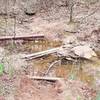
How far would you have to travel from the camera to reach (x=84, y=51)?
20.9 feet

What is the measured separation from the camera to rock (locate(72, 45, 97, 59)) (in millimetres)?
6289

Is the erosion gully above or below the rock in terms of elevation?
below

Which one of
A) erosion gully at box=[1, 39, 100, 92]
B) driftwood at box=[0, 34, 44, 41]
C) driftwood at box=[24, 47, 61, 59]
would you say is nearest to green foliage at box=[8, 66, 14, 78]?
erosion gully at box=[1, 39, 100, 92]

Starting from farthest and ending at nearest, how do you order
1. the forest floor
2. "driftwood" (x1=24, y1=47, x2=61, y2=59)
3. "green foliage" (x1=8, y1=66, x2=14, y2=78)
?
"driftwood" (x1=24, y1=47, x2=61, y2=59) → "green foliage" (x1=8, y1=66, x2=14, y2=78) → the forest floor

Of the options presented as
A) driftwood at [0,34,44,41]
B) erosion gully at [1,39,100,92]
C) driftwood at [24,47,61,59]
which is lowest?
erosion gully at [1,39,100,92]

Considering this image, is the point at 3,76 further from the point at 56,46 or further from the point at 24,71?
the point at 56,46

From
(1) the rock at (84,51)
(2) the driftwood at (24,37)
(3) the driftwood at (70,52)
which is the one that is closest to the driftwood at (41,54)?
(3) the driftwood at (70,52)

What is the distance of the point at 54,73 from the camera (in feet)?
19.5

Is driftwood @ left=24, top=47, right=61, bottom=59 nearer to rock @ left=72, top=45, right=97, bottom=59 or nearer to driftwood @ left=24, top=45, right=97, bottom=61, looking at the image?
driftwood @ left=24, top=45, right=97, bottom=61

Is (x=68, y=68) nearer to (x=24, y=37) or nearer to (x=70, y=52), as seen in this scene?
(x=70, y=52)

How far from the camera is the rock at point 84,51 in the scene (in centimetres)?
629

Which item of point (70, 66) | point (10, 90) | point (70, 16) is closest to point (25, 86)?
point (10, 90)

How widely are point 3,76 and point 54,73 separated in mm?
834

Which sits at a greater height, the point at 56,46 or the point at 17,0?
the point at 17,0
